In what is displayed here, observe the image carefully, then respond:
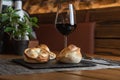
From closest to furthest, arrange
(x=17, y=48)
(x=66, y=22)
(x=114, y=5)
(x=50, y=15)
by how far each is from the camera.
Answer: (x=66, y=22) → (x=17, y=48) → (x=114, y=5) → (x=50, y=15)

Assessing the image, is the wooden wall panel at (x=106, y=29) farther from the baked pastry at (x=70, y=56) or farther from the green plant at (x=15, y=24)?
the baked pastry at (x=70, y=56)

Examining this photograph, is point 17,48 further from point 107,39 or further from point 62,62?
point 107,39

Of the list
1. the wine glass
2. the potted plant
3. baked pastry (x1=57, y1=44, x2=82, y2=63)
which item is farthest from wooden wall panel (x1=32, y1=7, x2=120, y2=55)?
baked pastry (x1=57, y1=44, x2=82, y2=63)

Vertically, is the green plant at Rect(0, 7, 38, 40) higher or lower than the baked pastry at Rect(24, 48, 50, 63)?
higher

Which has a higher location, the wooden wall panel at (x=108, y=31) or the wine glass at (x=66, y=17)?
the wine glass at (x=66, y=17)

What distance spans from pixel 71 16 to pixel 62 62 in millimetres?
240

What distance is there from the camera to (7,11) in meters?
1.54

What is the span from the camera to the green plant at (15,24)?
145 cm

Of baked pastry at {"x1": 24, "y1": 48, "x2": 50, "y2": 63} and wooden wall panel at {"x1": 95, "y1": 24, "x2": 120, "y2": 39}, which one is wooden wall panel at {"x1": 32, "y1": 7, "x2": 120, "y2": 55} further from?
baked pastry at {"x1": 24, "y1": 48, "x2": 50, "y2": 63}

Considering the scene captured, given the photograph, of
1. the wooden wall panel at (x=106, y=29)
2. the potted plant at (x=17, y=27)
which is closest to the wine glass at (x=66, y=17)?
the potted plant at (x=17, y=27)

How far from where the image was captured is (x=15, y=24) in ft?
4.88

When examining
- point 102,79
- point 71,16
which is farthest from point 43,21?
point 102,79

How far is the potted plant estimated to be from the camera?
1.45 metres

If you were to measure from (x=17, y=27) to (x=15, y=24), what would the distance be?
1.0 inches
